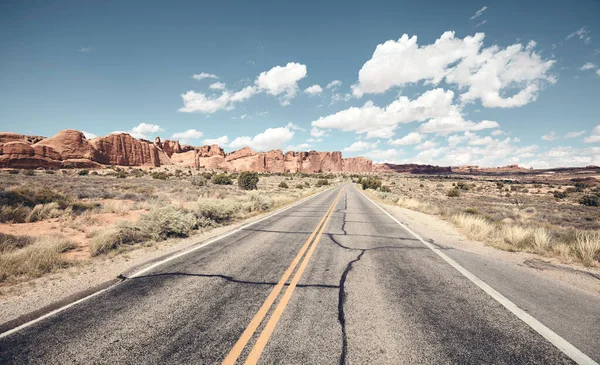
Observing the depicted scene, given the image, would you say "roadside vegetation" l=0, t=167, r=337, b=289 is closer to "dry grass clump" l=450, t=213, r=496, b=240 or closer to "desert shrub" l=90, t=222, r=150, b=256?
"desert shrub" l=90, t=222, r=150, b=256

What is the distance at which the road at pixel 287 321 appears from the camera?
2529 millimetres

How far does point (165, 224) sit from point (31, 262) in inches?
129

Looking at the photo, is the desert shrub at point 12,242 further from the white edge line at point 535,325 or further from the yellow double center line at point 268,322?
the white edge line at point 535,325

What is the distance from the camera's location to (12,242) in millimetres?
6406

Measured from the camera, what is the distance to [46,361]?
2461 mm

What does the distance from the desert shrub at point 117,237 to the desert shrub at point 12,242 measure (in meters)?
1.63

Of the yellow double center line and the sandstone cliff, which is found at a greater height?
the sandstone cliff

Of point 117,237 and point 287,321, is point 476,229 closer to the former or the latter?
point 287,321

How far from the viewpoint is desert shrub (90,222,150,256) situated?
Result: 6.42m

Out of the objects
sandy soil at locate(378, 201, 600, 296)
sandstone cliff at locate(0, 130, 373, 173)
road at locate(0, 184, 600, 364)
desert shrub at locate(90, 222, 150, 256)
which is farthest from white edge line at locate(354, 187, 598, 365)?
sandstone cliff at locate(0, 130, 373, 173)

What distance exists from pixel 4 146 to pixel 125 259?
75318 mm

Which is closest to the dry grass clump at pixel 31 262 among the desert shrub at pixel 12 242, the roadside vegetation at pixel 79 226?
the roadside vegetation at pixel 79 226

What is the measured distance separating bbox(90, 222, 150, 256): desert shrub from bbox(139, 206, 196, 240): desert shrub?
0.82 ft

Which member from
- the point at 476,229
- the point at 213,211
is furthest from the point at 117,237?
the point at 476,229
